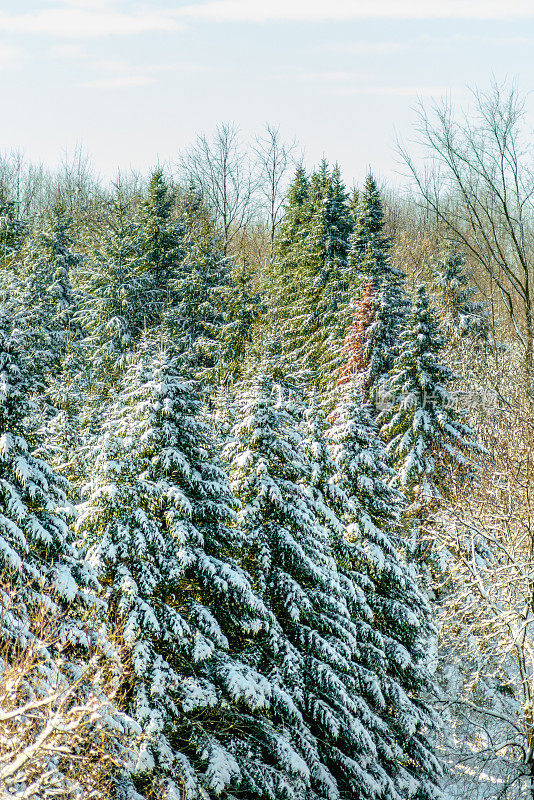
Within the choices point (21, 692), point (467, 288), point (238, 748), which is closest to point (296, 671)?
point (238, 748)

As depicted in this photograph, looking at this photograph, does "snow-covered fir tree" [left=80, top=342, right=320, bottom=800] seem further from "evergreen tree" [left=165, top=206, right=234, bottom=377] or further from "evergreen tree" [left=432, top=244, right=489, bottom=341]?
"evergreen tree" [left=432, top=244, right=489, bottom=341]

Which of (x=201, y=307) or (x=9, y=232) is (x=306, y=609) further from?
(x=9, y=232)

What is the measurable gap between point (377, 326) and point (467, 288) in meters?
12.4

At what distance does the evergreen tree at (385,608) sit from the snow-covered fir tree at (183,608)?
128 inches

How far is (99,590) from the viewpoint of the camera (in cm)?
1152

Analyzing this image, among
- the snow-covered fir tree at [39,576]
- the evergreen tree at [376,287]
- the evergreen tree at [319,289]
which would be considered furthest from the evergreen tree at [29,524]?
the evergreen tree at [319,289]

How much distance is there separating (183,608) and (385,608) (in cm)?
596

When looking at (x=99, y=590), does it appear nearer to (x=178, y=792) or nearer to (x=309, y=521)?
(x=178, y=792)

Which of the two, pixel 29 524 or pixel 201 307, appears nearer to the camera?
pixel 29 524

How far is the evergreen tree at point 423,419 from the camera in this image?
21516mm

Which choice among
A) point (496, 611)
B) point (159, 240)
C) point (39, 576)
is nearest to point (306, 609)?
point (496, 611)

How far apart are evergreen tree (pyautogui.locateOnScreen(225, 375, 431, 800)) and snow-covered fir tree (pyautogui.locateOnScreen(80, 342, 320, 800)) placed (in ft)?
2.49

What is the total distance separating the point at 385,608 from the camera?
16.5 metres

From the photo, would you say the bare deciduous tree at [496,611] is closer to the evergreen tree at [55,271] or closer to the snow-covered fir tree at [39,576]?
the snow-covered fir tree at [39,576]
